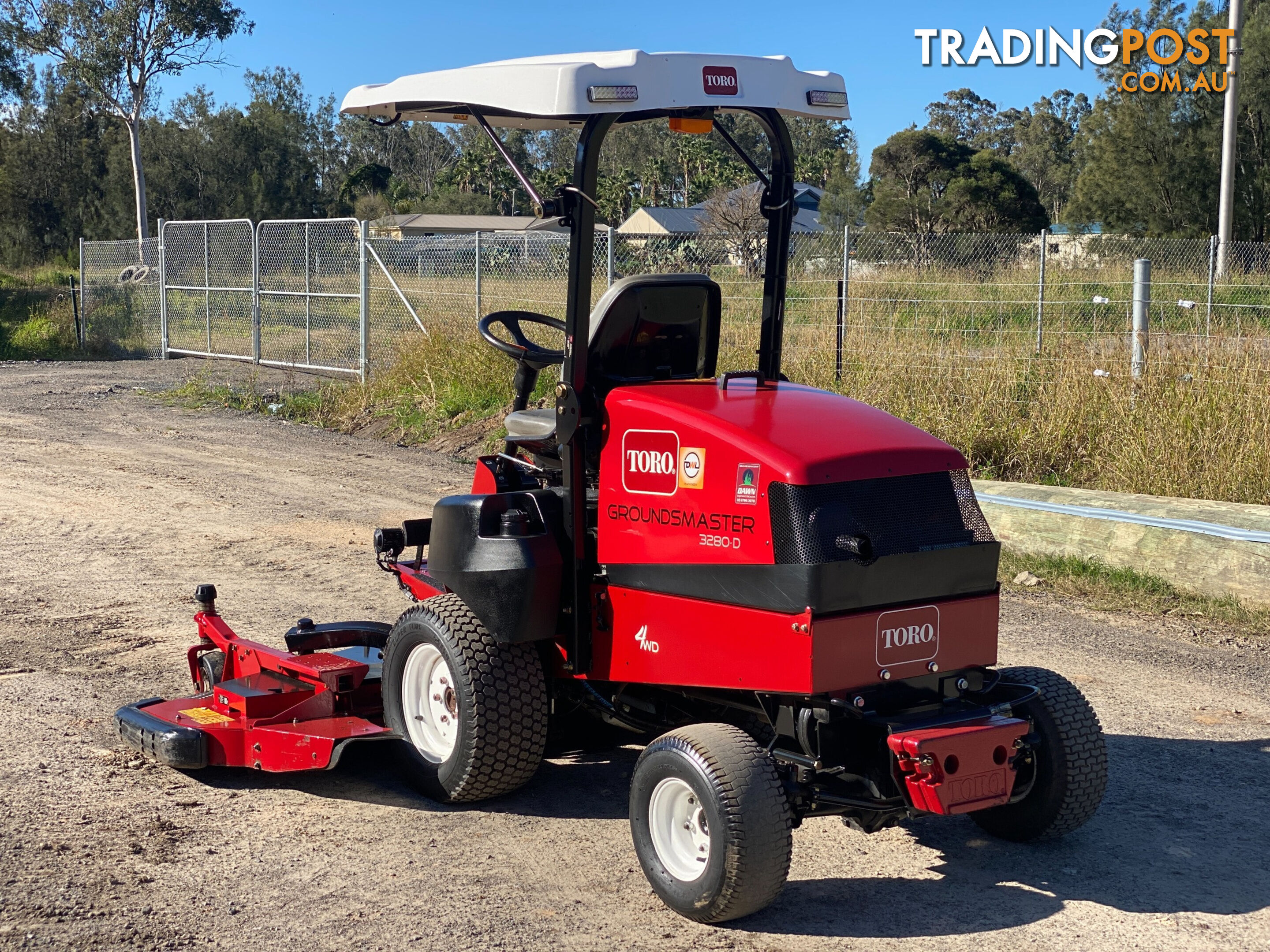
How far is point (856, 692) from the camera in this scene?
148 inches

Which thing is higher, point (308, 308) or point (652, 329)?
point (308, 308)

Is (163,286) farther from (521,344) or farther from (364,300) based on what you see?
(521,344)

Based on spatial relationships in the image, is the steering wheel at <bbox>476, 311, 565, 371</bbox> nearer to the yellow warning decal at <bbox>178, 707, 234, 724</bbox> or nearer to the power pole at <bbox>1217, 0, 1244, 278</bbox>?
the yellow warning decal at <bbox>178, 707, 234, 724</bbox>

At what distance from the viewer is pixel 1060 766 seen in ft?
13.7

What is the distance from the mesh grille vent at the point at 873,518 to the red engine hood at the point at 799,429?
1.5 inches

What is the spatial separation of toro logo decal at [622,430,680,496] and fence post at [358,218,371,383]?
498 inches

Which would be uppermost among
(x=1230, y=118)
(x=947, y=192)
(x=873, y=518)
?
(x=947, y=192)

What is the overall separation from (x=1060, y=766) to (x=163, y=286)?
20229 millimetres

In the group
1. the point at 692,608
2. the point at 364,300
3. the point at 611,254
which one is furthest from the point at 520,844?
the point at 364,300

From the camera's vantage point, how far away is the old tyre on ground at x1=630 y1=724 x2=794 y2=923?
3578mm

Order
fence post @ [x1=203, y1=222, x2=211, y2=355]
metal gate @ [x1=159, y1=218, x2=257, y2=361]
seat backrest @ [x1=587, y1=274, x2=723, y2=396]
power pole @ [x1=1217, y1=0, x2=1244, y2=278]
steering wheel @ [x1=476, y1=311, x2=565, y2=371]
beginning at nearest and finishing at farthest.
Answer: seat backrest @ [x1=587, y1=274, x2=723, y2=396]
steering wheel @ [x1=476, y1=311, x2=565, y2=371]
power pole @ [x1=1217, y1=0, x2=1244, y2=278]
metal gate @ [x1=159, y1=218, x2=257, y2=361]
fence post @ [x1=203, y1=222, x2=211, y2=355]

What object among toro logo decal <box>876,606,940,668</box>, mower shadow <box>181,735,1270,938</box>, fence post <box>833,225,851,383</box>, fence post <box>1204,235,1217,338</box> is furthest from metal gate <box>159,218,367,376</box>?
toro logo decal <box>876,606,940,668</box>

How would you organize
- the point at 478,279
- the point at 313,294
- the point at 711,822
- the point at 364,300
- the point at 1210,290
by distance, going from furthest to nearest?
the point at 313,294 < the point at 364,300 < the point at 478,279 < the point at 1210,290 < the point at 711,822

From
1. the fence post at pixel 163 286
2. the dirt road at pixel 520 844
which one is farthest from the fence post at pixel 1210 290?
the fence post at pixel 163 286
